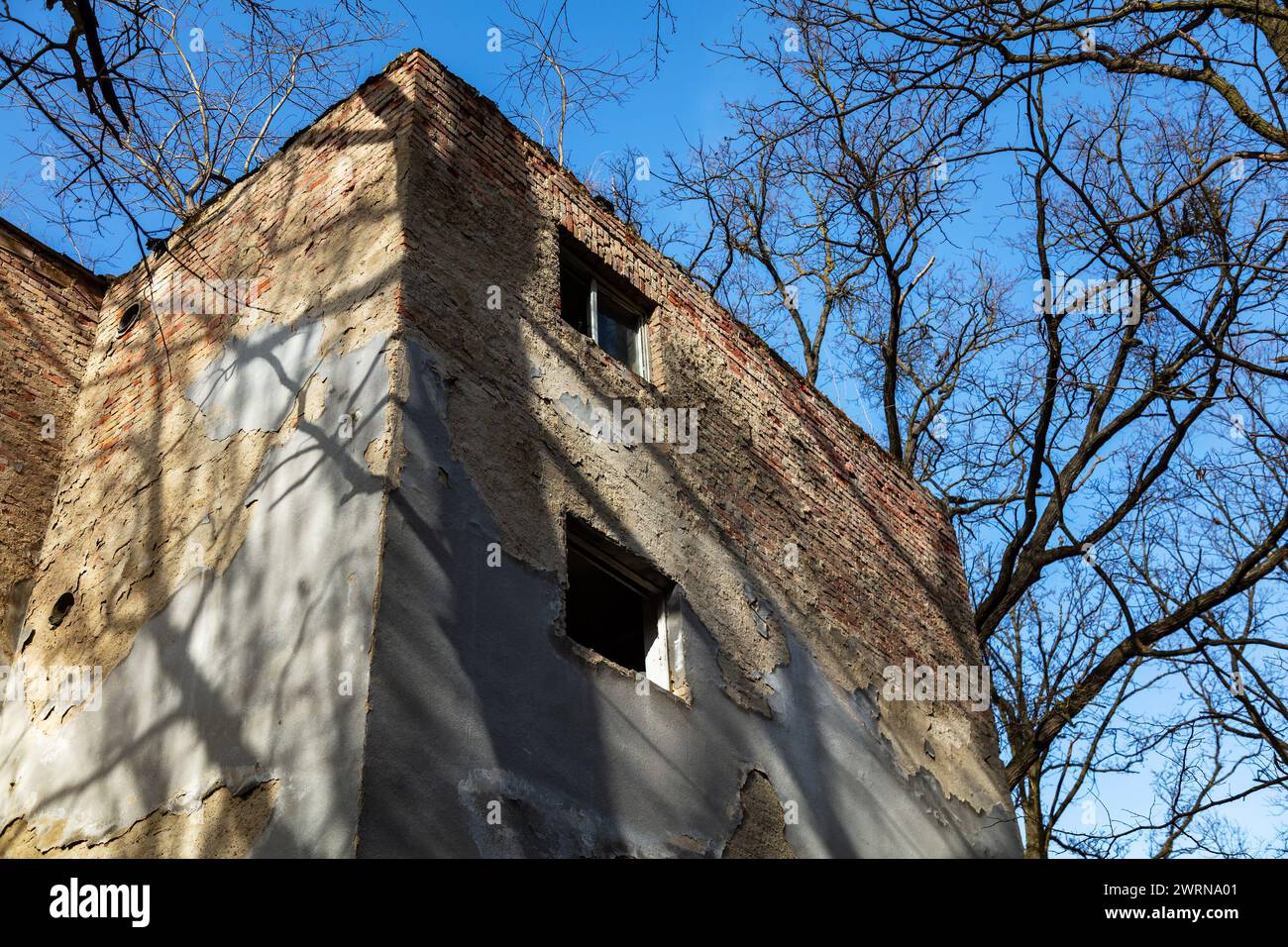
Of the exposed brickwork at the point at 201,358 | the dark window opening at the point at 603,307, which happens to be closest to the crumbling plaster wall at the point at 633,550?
the dark window opening at the point at 603,307

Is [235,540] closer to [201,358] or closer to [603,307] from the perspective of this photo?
[201,358]

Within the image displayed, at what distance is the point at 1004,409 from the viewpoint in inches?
555

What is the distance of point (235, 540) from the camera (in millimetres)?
6453

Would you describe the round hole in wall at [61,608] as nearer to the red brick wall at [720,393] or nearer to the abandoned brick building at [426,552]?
the abandoned brick building at [426,552]

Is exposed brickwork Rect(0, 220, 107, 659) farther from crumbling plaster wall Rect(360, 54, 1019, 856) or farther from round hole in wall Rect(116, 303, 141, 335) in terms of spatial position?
crumbling plaster wall Rect(360, 54, 1019, 856)

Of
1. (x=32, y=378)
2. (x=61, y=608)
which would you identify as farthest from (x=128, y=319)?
(x=61, y=608)

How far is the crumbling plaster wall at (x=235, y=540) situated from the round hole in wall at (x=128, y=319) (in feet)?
0.83

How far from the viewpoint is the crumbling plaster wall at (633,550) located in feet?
18.4

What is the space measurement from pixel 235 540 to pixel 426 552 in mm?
1331
